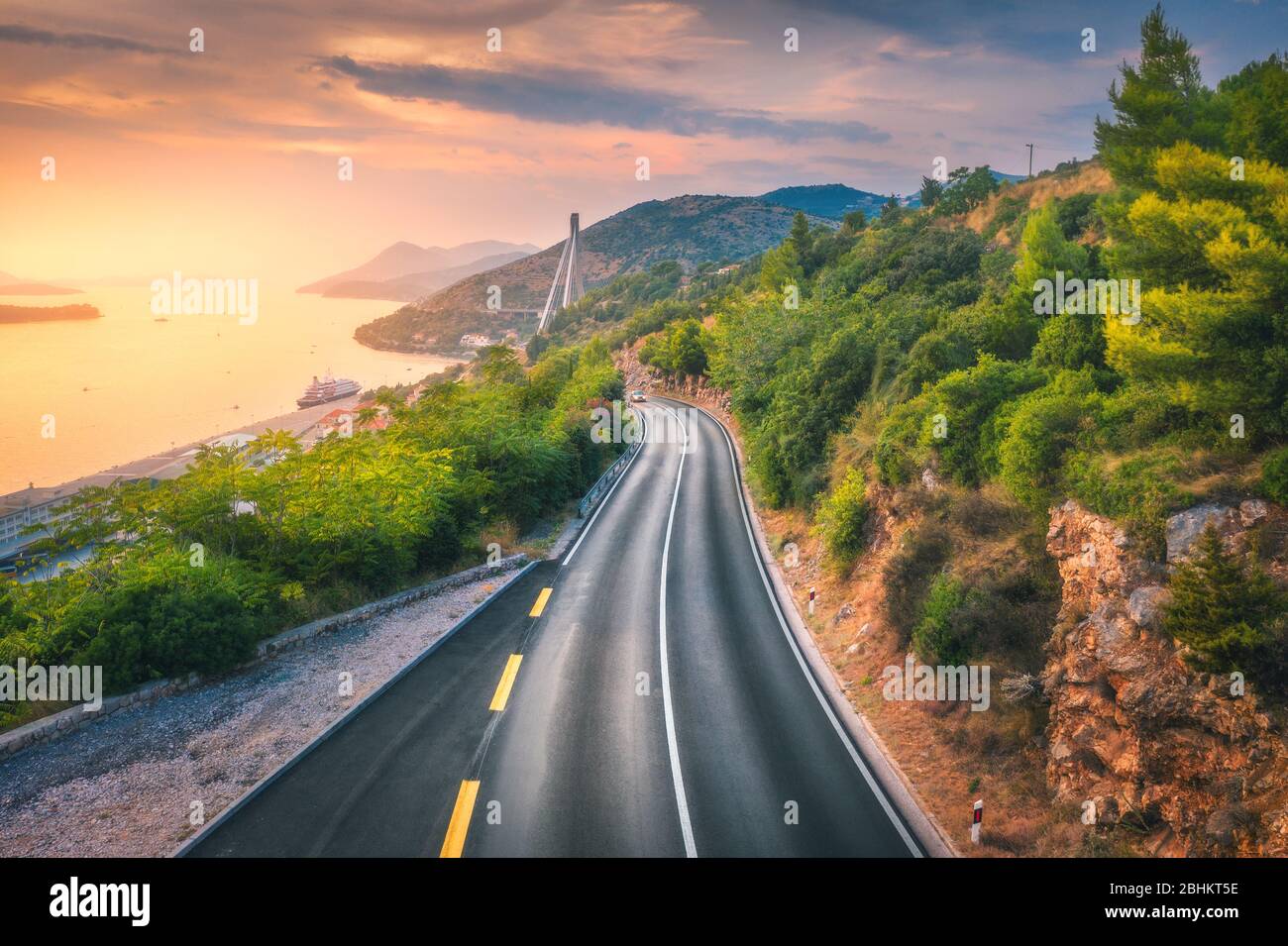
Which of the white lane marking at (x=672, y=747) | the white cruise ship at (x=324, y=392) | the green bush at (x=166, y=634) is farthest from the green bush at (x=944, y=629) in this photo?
the white cruise ship at (x=324, y=392)

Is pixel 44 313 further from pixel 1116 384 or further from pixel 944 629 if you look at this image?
pixel 1116 384

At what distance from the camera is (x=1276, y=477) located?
1131 cm

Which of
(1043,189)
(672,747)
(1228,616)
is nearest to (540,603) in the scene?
(672,747)

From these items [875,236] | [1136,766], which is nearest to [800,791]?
[1136,766]

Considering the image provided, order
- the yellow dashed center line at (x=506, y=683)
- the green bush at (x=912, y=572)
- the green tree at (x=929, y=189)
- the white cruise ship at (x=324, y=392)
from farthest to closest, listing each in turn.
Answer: the white cruise ship at (x=324, y=392) → the green tree at (x=929, y=189) → the green bush at (x=912, y=572) → the yellow dashed center line at (x=506, y=683)

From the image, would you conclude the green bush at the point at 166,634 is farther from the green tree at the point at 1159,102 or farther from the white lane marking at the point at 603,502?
the green tree at the point at 1159,102

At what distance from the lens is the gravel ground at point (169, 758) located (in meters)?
10.4

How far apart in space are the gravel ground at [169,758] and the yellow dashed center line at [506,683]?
244cm

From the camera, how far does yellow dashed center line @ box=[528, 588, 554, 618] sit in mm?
20781

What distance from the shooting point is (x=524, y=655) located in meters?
17.9

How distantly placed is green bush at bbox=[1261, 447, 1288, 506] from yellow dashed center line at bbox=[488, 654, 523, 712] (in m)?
14.5

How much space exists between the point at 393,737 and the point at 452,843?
12.0ft

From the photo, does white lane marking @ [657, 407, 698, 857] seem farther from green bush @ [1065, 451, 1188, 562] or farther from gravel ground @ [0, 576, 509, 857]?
green bush @ [1065, 451, 1188, 562]
